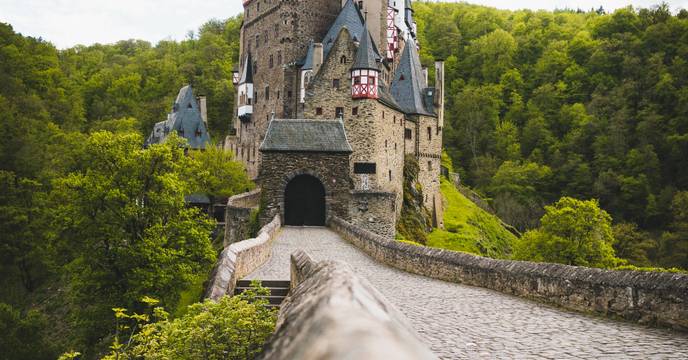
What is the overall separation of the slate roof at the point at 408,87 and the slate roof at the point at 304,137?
12888 millimetres

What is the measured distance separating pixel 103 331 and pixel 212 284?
13509 millimetres

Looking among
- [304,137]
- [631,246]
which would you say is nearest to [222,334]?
[304,137]

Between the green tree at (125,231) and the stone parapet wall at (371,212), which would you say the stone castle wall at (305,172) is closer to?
the stone parapet wall at (371,212)

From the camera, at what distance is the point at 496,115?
82438 millimetres

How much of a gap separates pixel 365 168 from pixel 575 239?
38.6 feet

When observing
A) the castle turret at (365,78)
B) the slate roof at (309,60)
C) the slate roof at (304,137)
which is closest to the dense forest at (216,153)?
the slate roof at (304,137)

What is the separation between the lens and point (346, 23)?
46.3 metres

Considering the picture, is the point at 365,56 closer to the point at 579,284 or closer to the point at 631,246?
the point at 631,246

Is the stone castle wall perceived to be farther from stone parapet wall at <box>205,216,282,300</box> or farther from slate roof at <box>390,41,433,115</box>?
slate roof at <box>390,41,433,115</box>

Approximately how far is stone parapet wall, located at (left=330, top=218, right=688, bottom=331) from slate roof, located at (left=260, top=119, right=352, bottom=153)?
15.3m

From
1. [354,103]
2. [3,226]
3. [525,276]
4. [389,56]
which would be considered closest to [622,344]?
[525,276]

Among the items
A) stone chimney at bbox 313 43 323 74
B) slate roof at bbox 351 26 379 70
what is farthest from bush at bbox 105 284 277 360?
stone chimney at bbox 313 43 323 74

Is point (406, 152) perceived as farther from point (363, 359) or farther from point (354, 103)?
point (363, 359)

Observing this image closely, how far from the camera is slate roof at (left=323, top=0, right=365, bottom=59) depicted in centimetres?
4612
